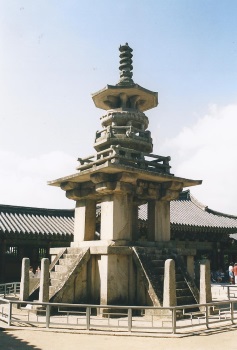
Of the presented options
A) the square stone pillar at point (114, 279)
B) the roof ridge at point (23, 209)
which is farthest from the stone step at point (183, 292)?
the roof ridge at point (23, 209)

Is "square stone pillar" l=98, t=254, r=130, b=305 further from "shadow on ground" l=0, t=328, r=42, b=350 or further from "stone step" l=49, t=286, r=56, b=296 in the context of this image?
"shadow on ground" l=0, t=328, r=42, b=350

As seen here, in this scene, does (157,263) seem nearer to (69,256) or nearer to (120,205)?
(120,205)

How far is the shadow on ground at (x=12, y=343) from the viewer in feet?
27.2

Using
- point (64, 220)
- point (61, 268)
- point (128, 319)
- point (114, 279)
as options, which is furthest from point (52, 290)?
point (64, 220)

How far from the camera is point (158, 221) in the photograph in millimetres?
14703

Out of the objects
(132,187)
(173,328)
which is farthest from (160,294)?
(132,187)

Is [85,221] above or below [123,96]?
below

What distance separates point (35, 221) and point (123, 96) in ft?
46.6

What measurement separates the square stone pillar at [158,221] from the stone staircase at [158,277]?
98 cm

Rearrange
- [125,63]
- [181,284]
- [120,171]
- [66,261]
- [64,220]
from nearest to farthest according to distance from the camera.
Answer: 1. [181,284]
2. [120,171]
3. [66,261]
4. [125,63]
5. [64,220]

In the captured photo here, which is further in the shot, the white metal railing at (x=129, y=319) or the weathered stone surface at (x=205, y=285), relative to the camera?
the weathered stone surface at (x=205, y=285)

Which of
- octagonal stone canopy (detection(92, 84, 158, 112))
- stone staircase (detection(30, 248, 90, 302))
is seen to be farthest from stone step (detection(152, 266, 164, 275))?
octagonal stone canopy (detection(92, 84, 158, 112))

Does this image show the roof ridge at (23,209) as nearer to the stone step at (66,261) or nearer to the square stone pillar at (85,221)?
the square stone pillar at (85,221)

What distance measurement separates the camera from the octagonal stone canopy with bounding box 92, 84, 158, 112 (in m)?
15.4
